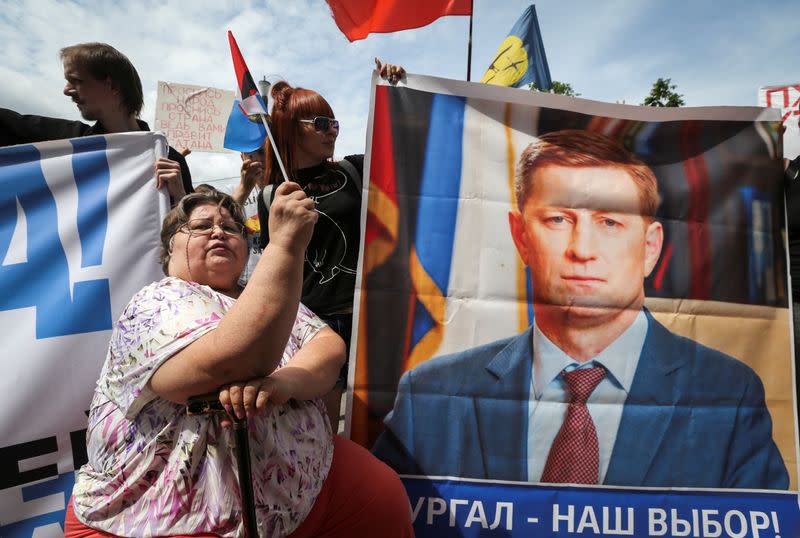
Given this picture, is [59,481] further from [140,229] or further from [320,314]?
[320,314]

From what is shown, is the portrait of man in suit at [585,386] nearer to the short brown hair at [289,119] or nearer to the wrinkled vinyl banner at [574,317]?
the wrinkled vinyl banner at [574,317]

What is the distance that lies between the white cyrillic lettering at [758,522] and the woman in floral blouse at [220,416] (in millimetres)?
1293

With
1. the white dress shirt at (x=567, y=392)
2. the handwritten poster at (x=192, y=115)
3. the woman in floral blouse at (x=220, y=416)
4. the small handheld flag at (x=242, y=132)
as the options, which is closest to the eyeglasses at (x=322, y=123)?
the small handheld flag at (x=242, y=132)

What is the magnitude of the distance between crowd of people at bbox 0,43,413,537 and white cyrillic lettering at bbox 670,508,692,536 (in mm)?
1022

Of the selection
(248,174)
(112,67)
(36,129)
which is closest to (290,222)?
(248,174)

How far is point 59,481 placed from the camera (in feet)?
5.31

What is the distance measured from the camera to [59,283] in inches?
68.0

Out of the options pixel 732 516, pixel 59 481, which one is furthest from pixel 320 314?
pixel 732 516

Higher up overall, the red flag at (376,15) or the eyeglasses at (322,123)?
the red flag at (376,15)

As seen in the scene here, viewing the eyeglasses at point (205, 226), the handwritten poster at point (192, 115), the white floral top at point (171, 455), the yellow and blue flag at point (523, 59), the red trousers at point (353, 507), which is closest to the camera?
the white floral top at point (171, 455)

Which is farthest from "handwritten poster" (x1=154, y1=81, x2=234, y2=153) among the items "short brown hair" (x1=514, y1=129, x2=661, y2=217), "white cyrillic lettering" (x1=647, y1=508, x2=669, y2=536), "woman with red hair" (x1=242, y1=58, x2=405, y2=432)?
"white cyrillic lettering" (x1=647, y1=508, x2=669, y2=536)

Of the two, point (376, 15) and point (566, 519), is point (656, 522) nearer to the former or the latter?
point (566, 519)

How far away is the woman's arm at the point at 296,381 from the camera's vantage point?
0.94 metres

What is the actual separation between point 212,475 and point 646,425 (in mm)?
1462
